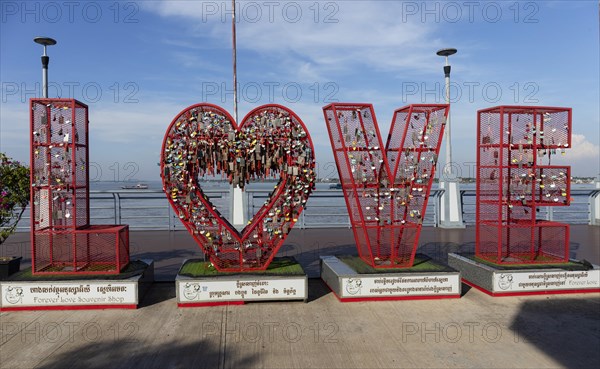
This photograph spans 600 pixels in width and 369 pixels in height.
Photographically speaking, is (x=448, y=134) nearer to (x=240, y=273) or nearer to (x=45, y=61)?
(x=240, y=273)

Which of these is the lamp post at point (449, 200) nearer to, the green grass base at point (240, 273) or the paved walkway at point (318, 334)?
the paved walkway at point (318, 334)

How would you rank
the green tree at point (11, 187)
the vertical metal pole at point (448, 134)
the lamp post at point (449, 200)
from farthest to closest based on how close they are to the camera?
the lamp post at point (449, 200), the vertical metal pole at point (448, 134), the green tree at point (11, 187)

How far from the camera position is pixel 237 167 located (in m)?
7.10

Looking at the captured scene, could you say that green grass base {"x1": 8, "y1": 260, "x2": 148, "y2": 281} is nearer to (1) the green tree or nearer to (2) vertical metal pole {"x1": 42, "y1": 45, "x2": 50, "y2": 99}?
(1) the green tree

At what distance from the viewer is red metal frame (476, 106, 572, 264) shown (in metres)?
7.77

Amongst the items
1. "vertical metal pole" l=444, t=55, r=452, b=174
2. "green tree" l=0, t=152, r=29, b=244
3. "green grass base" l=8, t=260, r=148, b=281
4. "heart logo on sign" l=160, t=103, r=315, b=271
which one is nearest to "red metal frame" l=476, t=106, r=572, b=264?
"heart logo on sign" l=160, t=103, r=315, b=271

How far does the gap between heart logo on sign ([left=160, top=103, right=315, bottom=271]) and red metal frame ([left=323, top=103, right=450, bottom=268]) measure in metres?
0.67

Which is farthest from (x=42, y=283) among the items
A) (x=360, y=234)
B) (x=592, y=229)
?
(x=592, y=229)

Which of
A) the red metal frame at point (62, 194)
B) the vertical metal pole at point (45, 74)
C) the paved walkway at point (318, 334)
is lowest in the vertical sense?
the paved walkway at point (318, 334)

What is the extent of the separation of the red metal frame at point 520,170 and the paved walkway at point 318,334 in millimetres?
1280

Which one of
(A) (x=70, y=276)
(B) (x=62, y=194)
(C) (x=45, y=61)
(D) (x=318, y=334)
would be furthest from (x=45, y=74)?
(D) (x=318, y=334)

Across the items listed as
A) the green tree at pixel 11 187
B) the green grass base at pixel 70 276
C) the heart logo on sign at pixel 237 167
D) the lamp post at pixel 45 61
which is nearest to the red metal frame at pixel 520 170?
the heart logo on sign at pixel 237 167

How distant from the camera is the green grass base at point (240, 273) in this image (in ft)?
23.3

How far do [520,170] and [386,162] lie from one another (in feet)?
8.54
